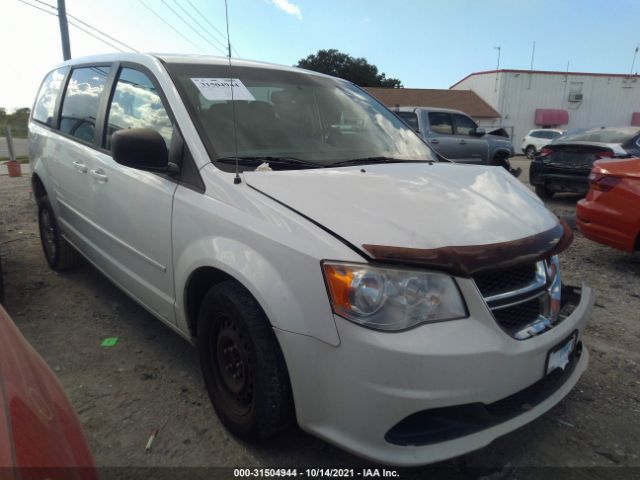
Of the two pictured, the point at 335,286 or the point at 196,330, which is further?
the point at 196,330

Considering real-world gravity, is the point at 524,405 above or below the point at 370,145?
below

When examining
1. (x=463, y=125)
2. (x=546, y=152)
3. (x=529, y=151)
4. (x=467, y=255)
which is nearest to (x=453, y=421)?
(x=467, y=255)

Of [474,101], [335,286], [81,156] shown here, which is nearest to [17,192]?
[81,156]

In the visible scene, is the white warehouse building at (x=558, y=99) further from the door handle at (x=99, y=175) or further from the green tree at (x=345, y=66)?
the door handle at (x=99, y=175)

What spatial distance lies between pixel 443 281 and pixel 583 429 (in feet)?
4.32

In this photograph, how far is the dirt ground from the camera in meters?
2.04

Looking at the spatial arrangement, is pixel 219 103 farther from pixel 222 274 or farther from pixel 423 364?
pixel 423 364

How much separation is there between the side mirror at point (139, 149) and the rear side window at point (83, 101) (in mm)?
1237

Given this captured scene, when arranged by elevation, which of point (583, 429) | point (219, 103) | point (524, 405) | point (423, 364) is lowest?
point (583, 429)

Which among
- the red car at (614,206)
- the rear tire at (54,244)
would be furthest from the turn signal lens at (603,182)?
the rear tire at (54,244)

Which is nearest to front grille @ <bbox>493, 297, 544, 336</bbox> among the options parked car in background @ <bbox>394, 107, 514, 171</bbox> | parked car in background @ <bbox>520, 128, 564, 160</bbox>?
parked car in background @ <bbox>394, 107, 514, 171</bbox>

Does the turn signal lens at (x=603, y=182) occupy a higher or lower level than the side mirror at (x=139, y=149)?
lower

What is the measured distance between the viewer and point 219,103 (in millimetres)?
2453

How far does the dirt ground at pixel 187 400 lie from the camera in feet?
6.68
